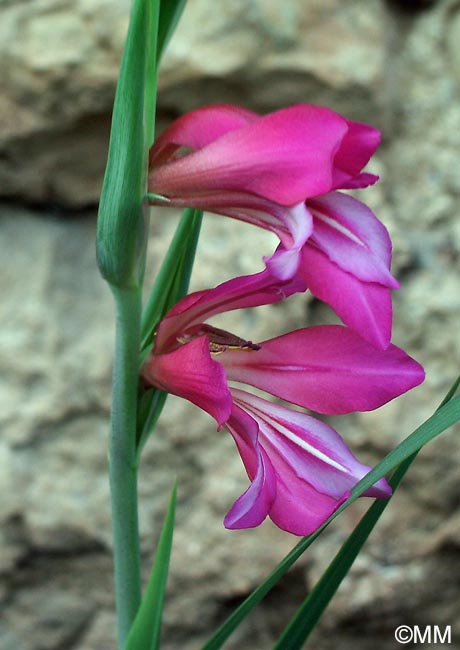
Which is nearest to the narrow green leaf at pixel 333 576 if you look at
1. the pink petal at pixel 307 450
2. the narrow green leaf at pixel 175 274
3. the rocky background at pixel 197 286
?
the pink petal at pixel 307 450

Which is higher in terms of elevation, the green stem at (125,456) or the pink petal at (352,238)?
the pink petal at (352,238)

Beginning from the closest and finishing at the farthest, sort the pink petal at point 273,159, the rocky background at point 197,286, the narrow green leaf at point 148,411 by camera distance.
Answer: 1. the pink petal at point 273,159
2. the narrow green leaf at point 148,411
3. the rocky background at point 197,286

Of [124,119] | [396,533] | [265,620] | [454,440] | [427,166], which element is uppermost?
[124,119]

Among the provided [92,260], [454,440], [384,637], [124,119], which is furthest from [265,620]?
[124,119]

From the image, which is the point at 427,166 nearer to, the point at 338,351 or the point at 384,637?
the point at 384,637

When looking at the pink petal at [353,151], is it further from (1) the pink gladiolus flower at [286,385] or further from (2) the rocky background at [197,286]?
(2) the rocky background at [197,286]

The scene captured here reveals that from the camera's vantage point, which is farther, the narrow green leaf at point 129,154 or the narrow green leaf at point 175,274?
the narrow green leaf at point 175,274
